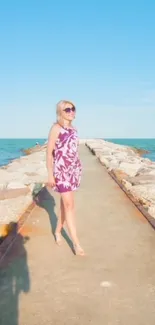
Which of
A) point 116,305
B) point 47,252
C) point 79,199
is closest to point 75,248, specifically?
point 47,252

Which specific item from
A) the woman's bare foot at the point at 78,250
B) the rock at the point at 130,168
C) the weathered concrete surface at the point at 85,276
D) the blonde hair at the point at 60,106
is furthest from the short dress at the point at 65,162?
the rock at the point at 130,168

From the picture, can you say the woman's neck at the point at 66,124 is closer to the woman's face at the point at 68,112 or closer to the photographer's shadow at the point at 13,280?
the woman's face at the point at 68,112

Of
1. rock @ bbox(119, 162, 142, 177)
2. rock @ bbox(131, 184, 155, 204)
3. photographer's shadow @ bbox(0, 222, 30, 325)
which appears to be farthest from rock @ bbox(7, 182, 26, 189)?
photographer's shadow @ bbox(0, 222, 30, 325)

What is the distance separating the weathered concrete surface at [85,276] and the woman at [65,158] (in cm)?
42

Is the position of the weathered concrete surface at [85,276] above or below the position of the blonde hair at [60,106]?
→ below

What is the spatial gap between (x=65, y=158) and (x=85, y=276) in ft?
4.50

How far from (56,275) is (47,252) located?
0.72 meters

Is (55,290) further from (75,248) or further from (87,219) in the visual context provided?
(87,219)

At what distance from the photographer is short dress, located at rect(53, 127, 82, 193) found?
4.31 meters

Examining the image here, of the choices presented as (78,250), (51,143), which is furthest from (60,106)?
(78,250)

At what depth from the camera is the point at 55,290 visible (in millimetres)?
3436

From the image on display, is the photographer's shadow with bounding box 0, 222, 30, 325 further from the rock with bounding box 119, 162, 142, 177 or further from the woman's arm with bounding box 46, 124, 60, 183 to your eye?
the rock with bounding box 119, 162, 142, 177

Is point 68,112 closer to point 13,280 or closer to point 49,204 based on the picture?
point 13,280

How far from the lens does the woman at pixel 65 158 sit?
4.29m
